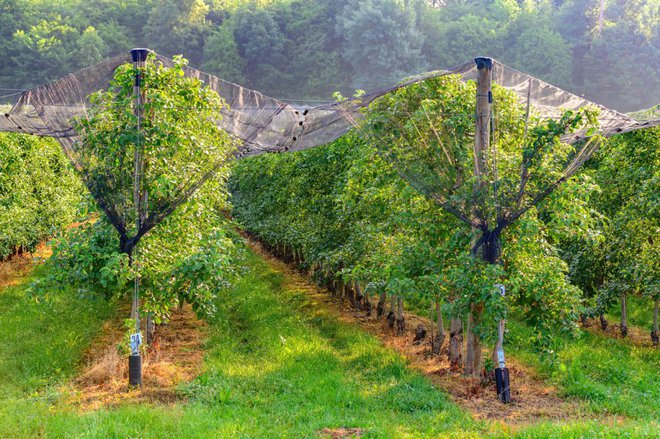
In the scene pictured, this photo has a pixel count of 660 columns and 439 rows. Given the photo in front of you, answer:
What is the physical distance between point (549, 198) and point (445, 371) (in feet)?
9.73

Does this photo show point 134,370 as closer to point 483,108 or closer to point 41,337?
point 41,337

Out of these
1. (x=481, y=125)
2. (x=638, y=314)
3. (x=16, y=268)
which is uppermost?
(x=481, y=125)

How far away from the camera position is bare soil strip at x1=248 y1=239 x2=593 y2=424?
7.34 m

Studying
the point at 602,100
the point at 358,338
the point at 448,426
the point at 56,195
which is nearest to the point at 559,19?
the point at 602,100

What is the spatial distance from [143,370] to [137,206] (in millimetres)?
2322

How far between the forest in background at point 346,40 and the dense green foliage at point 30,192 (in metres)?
34.6

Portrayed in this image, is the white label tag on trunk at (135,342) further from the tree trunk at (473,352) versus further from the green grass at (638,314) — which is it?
the green grass at (638,314)

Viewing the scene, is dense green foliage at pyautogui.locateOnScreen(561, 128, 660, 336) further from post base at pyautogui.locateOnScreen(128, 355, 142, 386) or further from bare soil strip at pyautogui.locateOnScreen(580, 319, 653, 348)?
post base at pyautogui.locateOnScreen(128, 355, 142, 386)

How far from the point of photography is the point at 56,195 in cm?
1903

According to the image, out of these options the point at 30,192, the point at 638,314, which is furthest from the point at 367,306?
the point at 30,192

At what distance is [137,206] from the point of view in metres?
8.25

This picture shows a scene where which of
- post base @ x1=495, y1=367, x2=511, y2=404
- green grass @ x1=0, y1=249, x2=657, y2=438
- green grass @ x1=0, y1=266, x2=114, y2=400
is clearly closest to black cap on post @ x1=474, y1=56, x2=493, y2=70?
post base @ x1=495, y1=367, x2=511, y2=404

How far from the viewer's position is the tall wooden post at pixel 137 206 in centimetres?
814

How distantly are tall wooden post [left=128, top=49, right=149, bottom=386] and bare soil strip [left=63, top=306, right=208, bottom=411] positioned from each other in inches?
9.4
